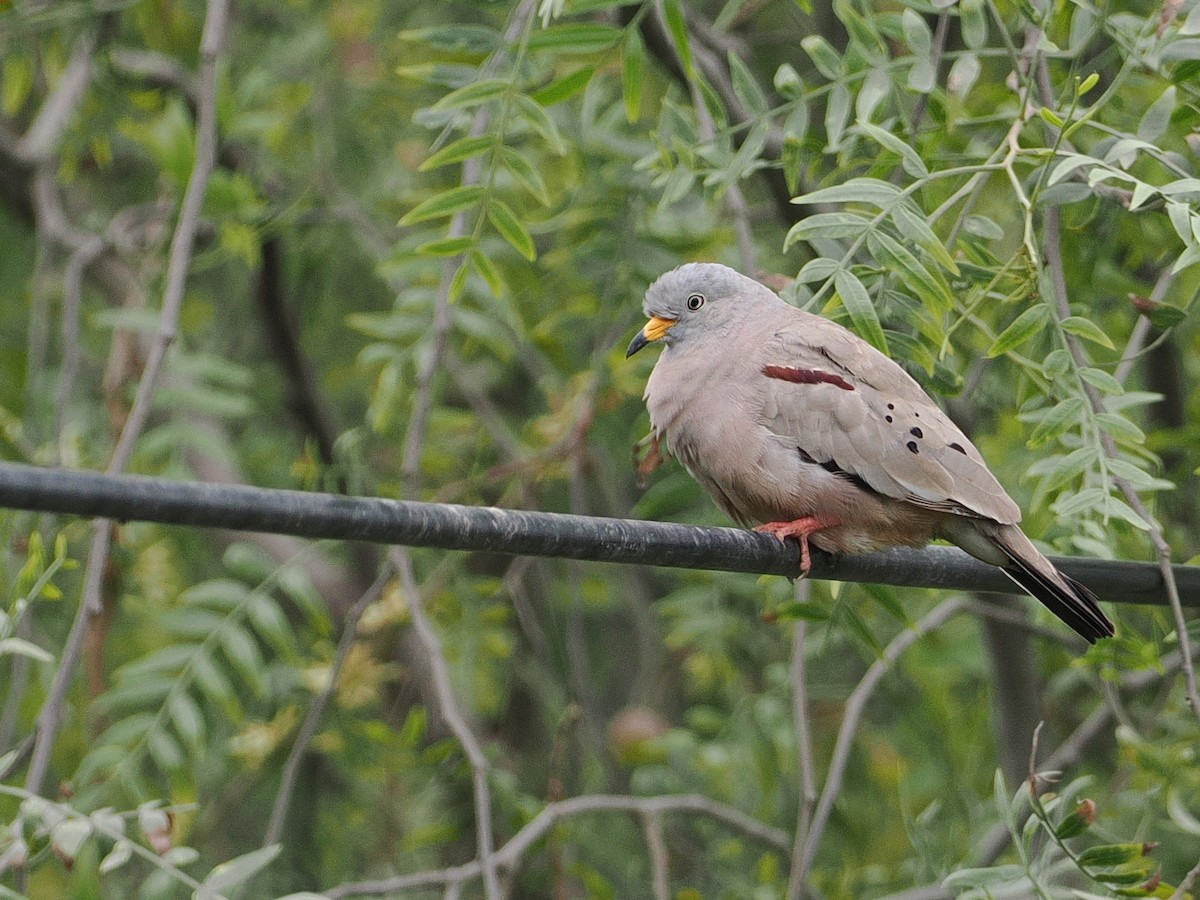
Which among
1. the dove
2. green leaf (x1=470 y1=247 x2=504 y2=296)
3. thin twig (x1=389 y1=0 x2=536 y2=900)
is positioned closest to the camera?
the dove

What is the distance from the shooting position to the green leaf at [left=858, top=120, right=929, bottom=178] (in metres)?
2.86

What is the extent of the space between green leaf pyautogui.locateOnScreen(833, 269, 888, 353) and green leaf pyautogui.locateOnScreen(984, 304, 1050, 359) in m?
0.23

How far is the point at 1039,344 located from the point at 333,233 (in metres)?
3.64

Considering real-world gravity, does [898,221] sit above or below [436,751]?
above

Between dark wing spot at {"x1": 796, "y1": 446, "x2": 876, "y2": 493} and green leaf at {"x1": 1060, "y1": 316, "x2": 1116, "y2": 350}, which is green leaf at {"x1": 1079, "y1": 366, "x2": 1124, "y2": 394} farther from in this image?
dark wing spot at {"x1": 796, "y1": 446, "x2": 876, "y2": 493}

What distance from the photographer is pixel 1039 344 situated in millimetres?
3146

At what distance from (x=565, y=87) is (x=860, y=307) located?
1.14m

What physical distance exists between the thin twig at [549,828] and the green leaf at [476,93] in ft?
5.98

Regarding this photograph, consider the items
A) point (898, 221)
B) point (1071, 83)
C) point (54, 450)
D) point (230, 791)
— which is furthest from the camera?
point (230, 791)

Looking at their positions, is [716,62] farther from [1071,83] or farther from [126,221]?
[126,221]

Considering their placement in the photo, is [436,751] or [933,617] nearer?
[436,751]

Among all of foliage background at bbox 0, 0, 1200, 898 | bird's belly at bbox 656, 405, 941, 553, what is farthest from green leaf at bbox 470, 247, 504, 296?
bird's belly at bbox 656, 405, 941, 553

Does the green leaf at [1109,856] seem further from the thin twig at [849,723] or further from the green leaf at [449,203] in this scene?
Result: the green leaf at [449,203]

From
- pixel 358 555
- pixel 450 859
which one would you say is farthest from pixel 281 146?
pixel 450 859
